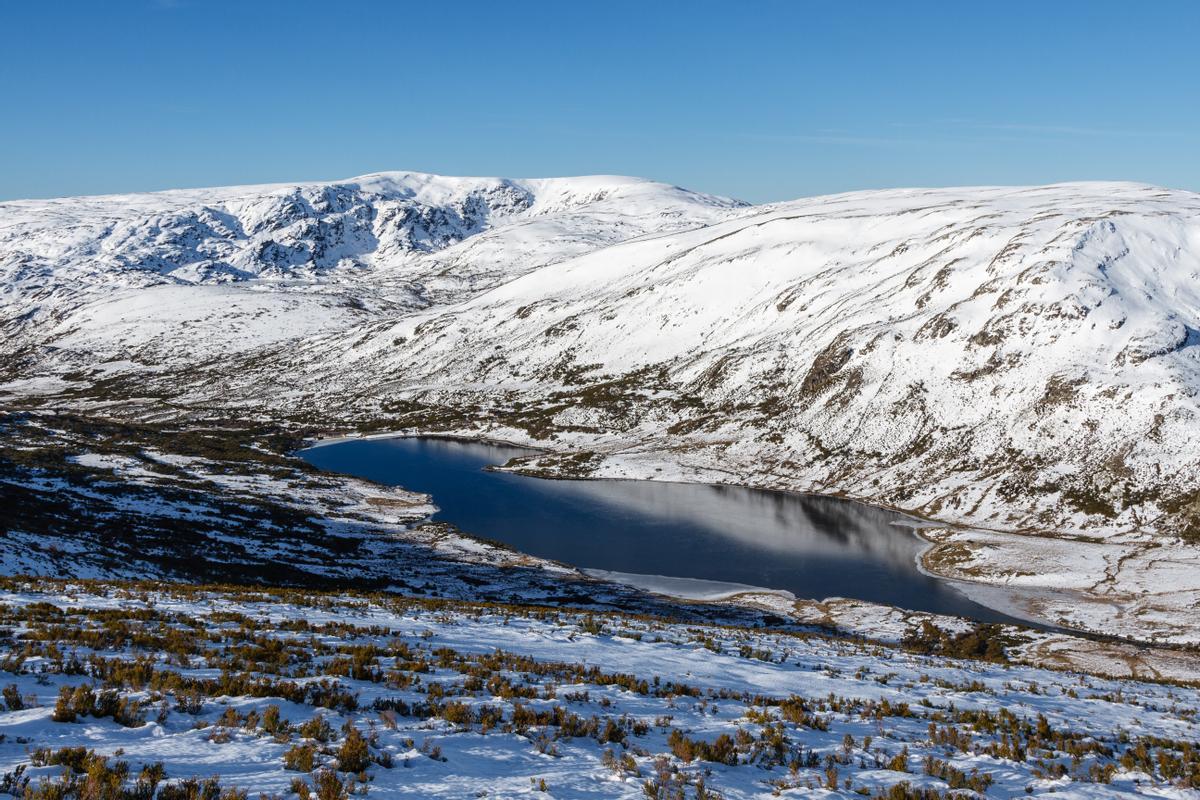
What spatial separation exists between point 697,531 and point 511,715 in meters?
71.8

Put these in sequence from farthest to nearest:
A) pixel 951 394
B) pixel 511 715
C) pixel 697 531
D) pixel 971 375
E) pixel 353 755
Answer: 1. pixel 971 375
2. pixel 951 394
3. pixel 697 531
4. pixel 511 715
5. pixel 353 755

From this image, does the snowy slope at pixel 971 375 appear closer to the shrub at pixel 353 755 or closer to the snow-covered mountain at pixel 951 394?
the snow-covered mountain at pixel 951 394

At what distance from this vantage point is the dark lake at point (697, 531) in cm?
6894

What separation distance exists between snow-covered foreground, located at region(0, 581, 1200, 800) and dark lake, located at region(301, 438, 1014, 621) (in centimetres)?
4045

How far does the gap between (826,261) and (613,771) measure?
198428 millimetres

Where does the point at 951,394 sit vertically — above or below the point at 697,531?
above

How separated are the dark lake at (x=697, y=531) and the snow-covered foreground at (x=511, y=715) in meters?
40.5

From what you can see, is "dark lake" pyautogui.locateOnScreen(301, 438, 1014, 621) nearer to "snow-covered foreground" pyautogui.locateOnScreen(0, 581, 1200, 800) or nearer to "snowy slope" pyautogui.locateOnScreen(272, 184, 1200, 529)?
"snowy slope" pyautogui.locateOnScreen(272, 184, 1200, 529)

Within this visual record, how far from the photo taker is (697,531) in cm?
8588

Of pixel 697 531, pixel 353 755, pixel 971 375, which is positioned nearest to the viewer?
pixel 353 755

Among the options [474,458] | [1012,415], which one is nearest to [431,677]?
[1012,415]

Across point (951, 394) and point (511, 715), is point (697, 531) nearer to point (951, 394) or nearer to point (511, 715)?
point (951, 394)

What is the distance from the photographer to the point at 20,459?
89.2m

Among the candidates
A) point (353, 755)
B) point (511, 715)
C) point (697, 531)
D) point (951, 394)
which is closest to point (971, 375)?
point (951, 394)
